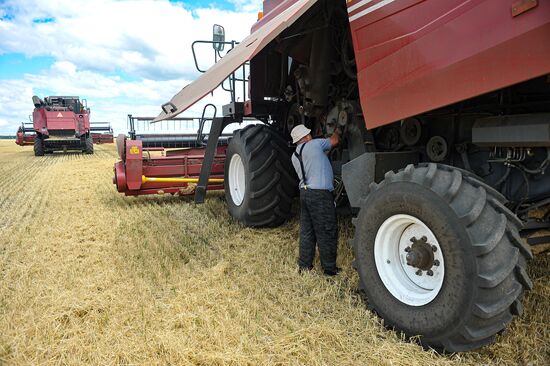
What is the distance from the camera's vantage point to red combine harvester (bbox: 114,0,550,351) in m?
2.03

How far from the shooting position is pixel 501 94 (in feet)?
7.63

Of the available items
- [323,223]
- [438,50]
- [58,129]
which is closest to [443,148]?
[438,50]

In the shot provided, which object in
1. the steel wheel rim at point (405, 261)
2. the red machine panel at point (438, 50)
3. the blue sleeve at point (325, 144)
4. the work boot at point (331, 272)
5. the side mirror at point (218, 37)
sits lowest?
the work boot at point (331, 272)

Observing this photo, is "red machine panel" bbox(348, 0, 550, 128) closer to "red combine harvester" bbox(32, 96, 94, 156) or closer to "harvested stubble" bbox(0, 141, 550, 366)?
"harvested stubble" bbox(0, 141, 550, 366)

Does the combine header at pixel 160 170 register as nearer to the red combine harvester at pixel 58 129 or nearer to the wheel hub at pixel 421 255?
the wheel hub at pixel 421 255

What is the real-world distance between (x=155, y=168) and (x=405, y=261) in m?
4.49

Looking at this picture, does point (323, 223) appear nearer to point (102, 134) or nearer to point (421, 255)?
point (421, 255)

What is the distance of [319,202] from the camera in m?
3.47

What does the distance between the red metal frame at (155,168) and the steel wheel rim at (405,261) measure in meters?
4.00

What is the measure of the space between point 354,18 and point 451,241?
159 cm

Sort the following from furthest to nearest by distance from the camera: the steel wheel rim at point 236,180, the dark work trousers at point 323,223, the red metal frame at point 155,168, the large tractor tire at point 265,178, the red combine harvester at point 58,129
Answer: the red combine harvester at point 58,129
the red metal frame at point 155,168
the steel wheel rim at point 236,180
the large tractor tire at point 265,178
the dark work trousers at point 323,223

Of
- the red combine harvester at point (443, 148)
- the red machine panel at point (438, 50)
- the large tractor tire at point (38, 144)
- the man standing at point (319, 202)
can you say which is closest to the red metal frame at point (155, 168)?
the red combine harvester at point (443, 148)

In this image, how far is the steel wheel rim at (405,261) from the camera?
2.37 metres

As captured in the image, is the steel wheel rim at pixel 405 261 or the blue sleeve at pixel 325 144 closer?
the steel wheel rim at pixel 405 261
